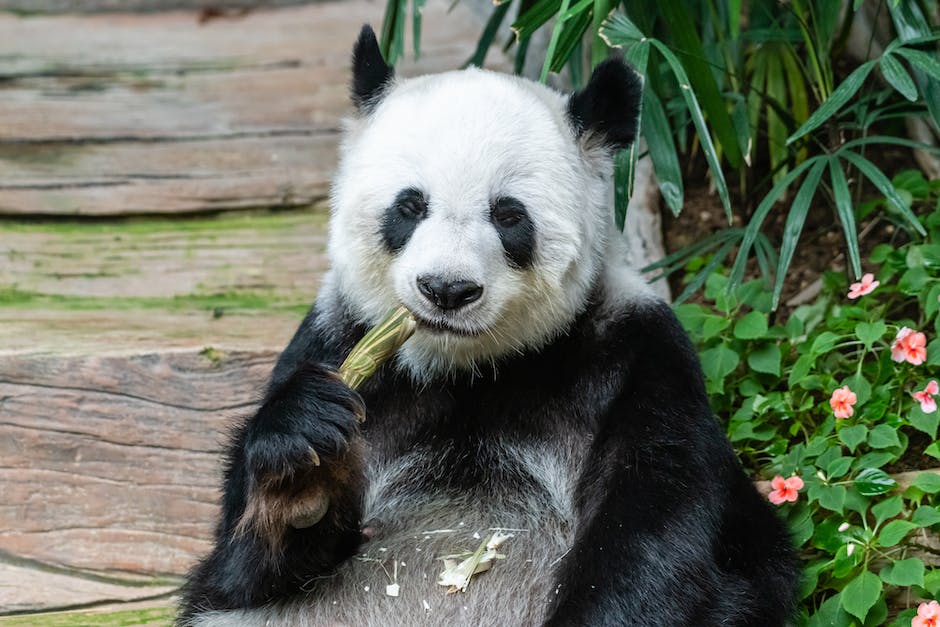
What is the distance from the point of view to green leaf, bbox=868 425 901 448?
3.88 m

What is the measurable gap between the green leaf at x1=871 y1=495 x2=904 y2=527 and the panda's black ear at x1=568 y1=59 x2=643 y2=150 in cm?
131

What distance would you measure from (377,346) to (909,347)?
1771mm

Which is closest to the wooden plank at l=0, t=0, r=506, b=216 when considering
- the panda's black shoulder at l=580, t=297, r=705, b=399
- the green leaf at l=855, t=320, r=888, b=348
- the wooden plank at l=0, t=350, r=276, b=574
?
the wooden plank at l=0, t=350, r=276, b=574

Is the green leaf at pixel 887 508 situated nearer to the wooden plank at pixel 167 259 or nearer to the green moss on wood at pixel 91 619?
the green moss on wood at pixel 91 619

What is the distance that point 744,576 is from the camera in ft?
11.4

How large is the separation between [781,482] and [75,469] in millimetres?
2501

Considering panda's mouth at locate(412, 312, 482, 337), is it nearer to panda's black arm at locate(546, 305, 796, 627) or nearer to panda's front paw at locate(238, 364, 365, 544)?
panda's front paw at locate(238, 364, 365, 544)

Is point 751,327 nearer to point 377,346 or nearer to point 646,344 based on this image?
point 646,344

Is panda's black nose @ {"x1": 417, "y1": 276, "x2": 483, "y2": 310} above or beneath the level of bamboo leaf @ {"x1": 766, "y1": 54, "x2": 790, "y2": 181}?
above

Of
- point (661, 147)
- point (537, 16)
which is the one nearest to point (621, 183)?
point (661, 147)

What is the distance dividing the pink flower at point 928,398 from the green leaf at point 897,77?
90 centimetres

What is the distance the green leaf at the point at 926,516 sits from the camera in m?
3.61

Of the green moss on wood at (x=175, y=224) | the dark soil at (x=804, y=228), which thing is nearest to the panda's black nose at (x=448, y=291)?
the dark soil at (x=804, y=228)

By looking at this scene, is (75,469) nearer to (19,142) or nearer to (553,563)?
(553,563)
